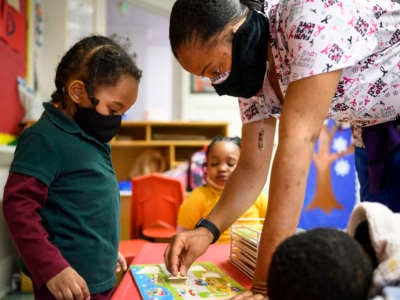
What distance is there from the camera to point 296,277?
1.20 feet

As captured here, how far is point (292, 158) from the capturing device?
609 mm

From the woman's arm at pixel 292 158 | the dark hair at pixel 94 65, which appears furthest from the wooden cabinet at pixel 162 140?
the woman's arm at pixel 292 158

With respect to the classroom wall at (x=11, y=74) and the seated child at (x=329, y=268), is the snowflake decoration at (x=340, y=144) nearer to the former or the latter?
the classroom wall at (x=11, y=74)

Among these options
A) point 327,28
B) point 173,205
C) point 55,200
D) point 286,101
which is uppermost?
point 327,28

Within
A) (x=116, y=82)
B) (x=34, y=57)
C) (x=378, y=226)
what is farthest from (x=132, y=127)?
(x=378, y=226)

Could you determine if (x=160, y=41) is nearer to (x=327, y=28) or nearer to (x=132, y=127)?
(x=132, y=127)

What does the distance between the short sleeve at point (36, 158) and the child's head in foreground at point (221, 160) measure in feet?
3.77

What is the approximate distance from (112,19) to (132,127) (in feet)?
9.04

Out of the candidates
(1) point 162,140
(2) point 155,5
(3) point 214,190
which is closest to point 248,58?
(3) point 214,190

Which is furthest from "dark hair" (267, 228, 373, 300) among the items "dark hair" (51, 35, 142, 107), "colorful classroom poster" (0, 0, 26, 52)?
"colorful classroom poster" (0, 0, 26, 52)

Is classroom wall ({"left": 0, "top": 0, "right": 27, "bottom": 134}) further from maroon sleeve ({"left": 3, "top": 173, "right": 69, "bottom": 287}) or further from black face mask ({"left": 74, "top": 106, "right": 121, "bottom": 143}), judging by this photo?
maroon sleeve ({"left": 3, "top": 173, "right": 69, "bottom": 287})

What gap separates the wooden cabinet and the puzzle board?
2535 millimetres

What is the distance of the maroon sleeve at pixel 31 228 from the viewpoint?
88cm

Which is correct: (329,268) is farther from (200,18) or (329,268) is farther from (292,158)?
(200,18)
